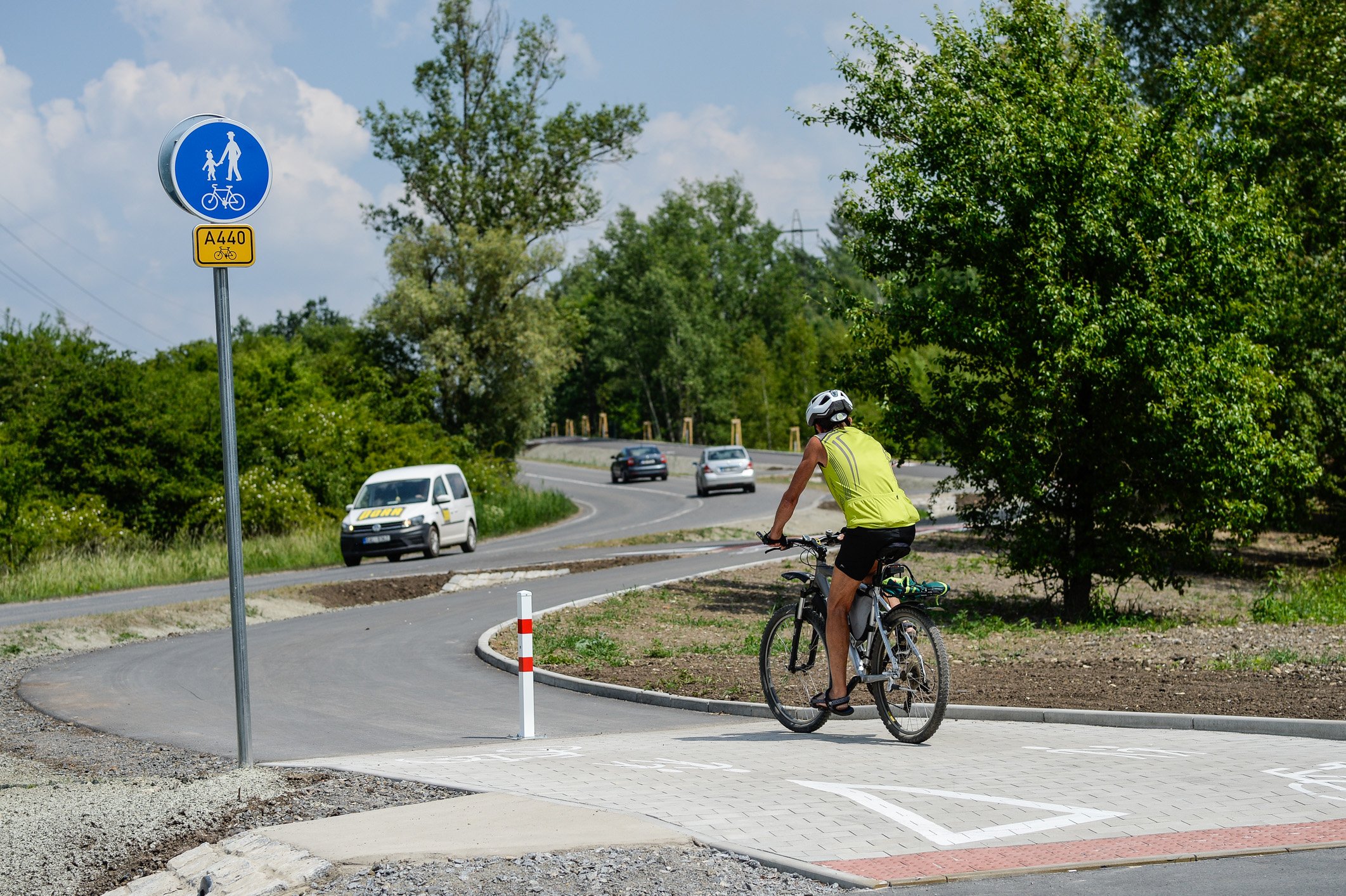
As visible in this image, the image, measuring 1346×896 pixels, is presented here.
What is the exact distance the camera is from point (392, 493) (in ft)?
99.9

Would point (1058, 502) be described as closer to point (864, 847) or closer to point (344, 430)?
point (864, 847)

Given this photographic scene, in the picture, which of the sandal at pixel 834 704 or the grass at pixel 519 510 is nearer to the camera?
the sandal at pixel 834 704

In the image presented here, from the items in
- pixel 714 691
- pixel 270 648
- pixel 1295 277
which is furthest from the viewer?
pixel 1295 277

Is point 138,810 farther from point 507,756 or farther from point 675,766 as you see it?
point 675,766

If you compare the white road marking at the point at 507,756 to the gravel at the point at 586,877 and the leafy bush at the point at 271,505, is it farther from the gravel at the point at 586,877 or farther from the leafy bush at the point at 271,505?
the leafy bush at the point at 271,505

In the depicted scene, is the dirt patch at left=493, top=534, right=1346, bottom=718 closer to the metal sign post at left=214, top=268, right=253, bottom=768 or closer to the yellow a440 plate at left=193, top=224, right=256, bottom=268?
the metal sign post at left=214, top=268, right=253, bottom=768

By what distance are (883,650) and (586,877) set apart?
A: 3515 millimetres

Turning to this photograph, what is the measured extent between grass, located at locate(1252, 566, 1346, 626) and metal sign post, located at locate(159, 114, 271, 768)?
11.3 meters

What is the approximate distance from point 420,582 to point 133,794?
17569 millimetres

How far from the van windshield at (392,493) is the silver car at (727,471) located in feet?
67.9

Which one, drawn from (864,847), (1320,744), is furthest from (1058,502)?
(864,847)

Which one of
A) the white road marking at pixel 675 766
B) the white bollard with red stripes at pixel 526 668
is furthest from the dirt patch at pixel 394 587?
the white road marking at pixel 675 766

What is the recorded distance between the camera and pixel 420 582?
80.2ft

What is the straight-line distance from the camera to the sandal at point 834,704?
8.22 meters
